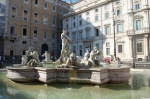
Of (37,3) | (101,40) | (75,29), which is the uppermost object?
(37,3)

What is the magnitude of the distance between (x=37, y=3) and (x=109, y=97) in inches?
1241

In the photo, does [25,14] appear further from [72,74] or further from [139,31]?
[72,74]

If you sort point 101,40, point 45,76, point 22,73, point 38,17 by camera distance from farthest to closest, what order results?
1. point 38,17
2. point 101,40
3. point 22,73
4. point 45,76

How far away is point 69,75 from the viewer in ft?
23.0

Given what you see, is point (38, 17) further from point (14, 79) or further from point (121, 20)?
point (14, 79)

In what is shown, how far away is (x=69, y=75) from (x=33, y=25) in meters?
27.1

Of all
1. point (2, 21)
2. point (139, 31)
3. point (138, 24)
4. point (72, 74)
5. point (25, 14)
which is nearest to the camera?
point (72, 74)

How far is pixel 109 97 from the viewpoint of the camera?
5.24 m

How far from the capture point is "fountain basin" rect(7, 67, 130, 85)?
6648mm

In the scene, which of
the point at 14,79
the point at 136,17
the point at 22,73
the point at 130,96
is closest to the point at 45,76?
Answer: the point at 22,73

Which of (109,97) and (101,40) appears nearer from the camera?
(109,97)

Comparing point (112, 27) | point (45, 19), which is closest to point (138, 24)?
point (112, 27)

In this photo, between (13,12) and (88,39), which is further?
(88,39)

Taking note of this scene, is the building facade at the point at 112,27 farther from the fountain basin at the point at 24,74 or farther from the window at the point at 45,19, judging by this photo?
the fountain basin at the point at 24,74
